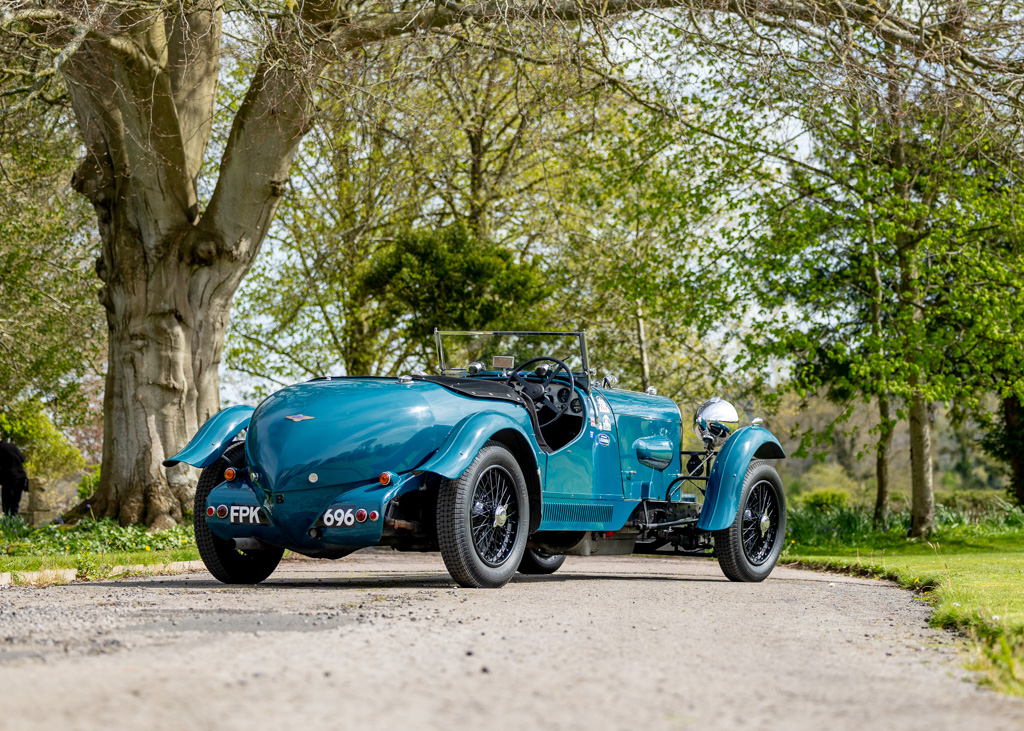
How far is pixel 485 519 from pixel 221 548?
193 cm

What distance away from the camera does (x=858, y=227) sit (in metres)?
15.7

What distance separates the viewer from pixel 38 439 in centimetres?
2712

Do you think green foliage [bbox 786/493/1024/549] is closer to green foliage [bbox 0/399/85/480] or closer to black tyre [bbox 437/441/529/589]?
black tyre [bbox 437/441/529/589]

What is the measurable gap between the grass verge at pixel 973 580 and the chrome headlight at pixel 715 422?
1880mm

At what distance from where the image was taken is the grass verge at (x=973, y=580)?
416cm

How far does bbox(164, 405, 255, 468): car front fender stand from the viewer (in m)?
7.31

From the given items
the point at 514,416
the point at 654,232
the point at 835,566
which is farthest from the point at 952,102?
the point at 654,232

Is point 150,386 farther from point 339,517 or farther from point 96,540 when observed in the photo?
point 339,517

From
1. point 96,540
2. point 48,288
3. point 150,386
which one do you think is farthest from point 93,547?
point 48,288

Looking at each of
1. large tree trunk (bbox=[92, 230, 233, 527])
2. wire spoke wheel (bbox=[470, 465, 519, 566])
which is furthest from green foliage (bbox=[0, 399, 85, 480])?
wire spoke wheel (bbox=[470, 465, 519, 566])

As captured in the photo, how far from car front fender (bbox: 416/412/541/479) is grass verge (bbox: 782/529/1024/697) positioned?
278cm

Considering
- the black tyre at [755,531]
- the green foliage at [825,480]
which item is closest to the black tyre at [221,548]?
the black tyre at [755,531]

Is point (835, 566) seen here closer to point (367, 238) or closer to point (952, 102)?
point (952, 102)

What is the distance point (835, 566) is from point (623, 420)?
12.5ft
